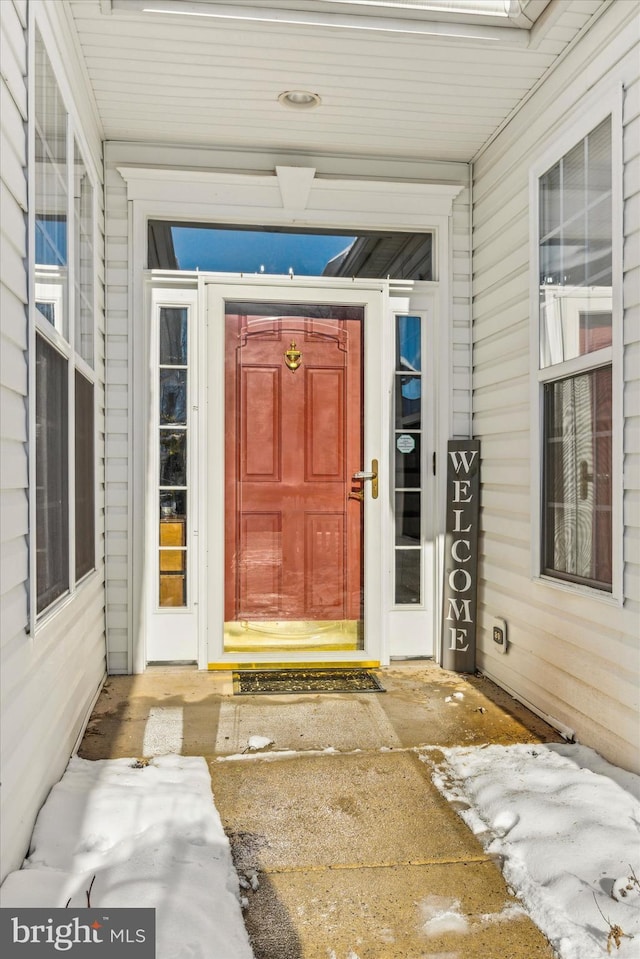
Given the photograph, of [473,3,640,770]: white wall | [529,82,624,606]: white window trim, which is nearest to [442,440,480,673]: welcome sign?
[473,3,640,770]: white wall

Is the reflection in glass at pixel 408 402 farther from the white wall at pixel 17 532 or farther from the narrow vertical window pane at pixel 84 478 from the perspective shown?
the white wall at pixel 17 532

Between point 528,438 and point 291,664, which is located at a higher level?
point 528,438

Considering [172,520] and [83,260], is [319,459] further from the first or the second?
[83,260]

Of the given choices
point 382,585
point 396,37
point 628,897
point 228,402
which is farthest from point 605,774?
point 396,37

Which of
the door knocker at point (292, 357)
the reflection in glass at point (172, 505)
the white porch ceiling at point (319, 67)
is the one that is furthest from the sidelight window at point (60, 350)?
the door knocker at point (292, 357)

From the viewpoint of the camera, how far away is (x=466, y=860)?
77.4 inches

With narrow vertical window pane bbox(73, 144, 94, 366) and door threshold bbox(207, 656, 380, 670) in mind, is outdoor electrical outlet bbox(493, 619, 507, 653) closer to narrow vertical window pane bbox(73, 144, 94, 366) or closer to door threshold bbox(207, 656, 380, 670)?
door threshold bbox(207, 656, 380, 670)

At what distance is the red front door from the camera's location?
389 centimetres

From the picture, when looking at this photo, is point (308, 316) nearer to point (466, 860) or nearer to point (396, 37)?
point (396, 37)

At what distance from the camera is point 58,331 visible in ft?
8.24

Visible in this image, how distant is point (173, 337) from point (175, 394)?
312 millimetres

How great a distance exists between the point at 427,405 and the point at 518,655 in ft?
4.79

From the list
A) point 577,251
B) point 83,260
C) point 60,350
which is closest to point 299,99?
point 83,260

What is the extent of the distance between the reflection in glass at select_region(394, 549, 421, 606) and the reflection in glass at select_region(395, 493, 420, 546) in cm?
6
